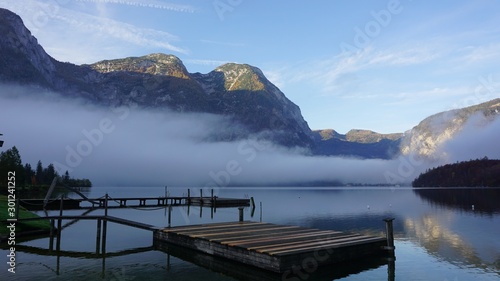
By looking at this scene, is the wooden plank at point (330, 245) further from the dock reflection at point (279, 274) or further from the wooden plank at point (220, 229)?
the wooden plank at point (220, 229)

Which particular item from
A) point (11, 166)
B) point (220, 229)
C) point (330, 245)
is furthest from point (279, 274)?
point (11, 166)

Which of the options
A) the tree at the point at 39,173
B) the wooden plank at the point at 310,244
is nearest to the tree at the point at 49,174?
the tree at the point at 39,173

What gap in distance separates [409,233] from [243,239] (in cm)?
2704

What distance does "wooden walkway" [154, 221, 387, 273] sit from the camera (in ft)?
70.7

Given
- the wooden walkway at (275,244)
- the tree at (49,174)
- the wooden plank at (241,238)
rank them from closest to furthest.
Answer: the wooden walkway at (275,244), the wooden plank at (241,238), the tree at (49,174)

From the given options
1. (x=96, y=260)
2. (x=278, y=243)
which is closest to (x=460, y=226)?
(x=278, y=243)

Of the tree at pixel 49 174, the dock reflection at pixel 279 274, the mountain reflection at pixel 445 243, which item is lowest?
the mountain reflection at pixel 445 243

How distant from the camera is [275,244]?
24031mm

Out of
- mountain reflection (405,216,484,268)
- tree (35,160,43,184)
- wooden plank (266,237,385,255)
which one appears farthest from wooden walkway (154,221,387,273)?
tree (35,160,43,184)

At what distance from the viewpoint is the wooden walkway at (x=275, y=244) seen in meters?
21.5

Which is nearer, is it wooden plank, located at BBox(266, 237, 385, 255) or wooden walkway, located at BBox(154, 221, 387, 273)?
wooden plank, located at BBox(266, 237, 385, 255)

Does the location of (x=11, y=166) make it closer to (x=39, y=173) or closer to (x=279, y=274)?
(x=39, y=173)

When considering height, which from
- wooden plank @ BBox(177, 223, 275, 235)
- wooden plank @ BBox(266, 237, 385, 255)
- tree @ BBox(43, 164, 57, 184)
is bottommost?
wooden plank @ BBox(177, 223, 275, 235)

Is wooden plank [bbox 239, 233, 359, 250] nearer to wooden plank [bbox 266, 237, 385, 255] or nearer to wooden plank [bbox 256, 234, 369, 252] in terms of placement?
wooden plank [bbox 256, 234, 369, 252]
